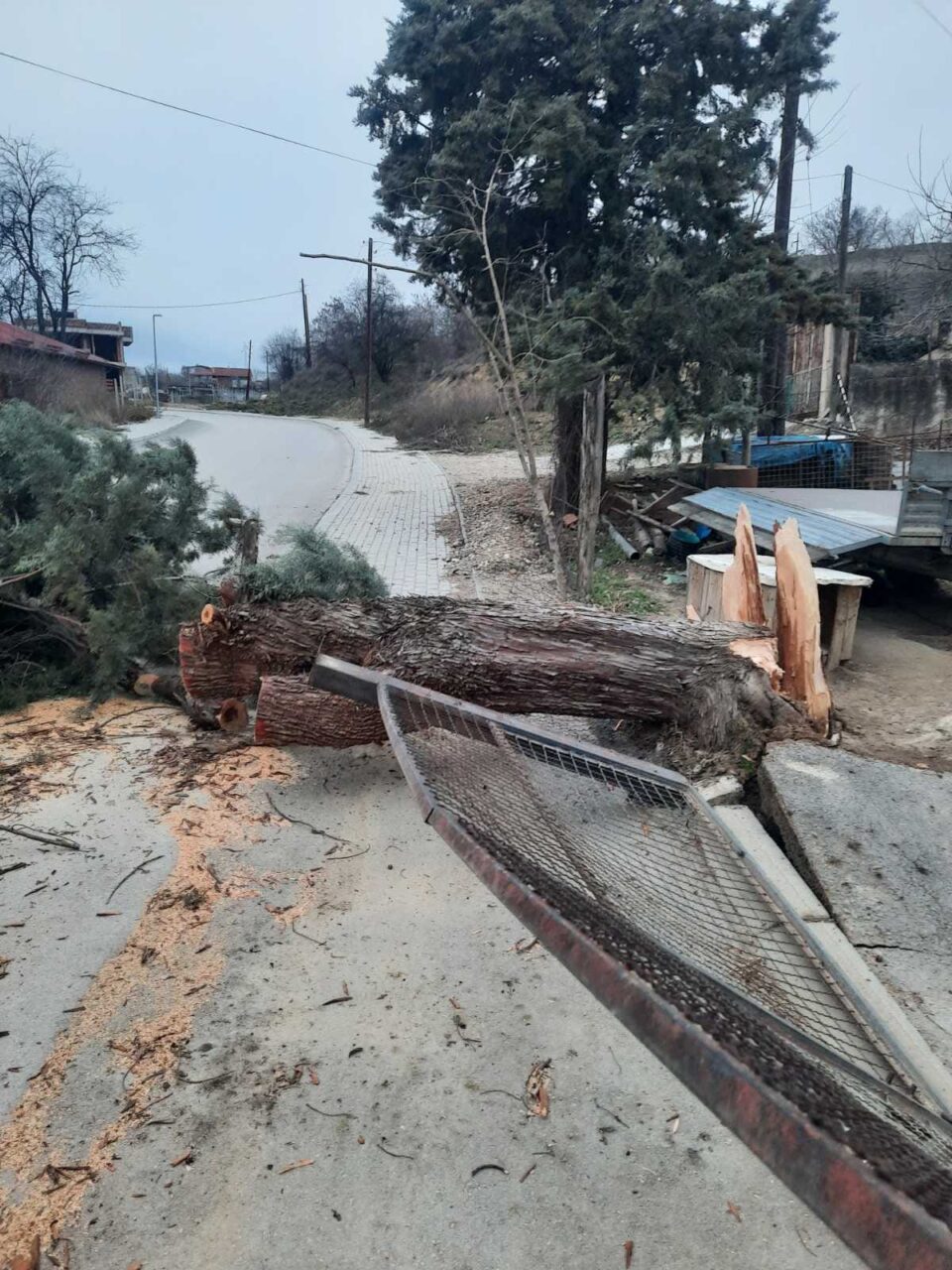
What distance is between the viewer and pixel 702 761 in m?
4.65

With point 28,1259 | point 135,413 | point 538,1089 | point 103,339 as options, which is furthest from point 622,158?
point 103,339

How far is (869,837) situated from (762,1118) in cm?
322

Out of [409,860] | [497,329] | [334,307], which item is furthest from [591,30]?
[334,307]

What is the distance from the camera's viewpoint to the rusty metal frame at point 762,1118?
2.75 ft

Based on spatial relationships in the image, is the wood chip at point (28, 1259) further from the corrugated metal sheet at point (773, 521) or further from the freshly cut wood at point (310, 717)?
the corrugated metal sheet at point (773, 521)

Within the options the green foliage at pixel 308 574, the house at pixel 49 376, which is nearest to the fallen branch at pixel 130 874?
the green foliage at pixel 308 574

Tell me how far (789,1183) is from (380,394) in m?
45.7

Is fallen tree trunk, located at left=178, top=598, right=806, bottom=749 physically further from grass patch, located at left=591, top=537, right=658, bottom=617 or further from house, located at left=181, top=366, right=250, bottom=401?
house, located at left=181, top=366, right=250, bottom=401

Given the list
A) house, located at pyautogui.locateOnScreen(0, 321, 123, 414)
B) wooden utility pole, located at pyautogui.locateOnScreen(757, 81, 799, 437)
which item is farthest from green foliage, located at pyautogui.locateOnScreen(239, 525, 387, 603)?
house, located at pyautogui.locateOnScreen(0, 321, 123, 414)

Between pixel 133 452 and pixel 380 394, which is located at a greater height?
pixel 380 394

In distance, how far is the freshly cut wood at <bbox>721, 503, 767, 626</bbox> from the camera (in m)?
6.15

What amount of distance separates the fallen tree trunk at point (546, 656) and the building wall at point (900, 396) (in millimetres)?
16572

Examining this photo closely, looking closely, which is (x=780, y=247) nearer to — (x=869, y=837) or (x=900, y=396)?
(x=900, y=396)

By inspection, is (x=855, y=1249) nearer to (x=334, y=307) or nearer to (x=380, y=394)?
(x=380, y=394)
